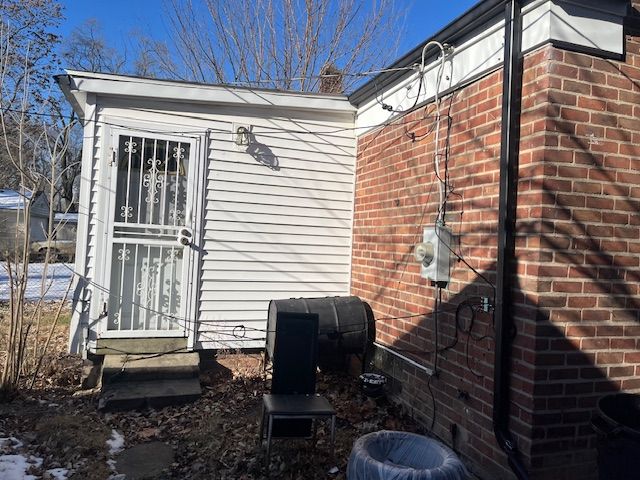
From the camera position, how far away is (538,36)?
2.93 m

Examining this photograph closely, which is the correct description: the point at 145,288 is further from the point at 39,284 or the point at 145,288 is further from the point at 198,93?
the point at 39,284

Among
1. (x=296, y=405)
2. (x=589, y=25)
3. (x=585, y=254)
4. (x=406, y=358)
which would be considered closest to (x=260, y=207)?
(x=406, y=358)

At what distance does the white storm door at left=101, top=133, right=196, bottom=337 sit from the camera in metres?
5.07

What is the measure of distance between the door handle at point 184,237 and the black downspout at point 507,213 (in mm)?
3371

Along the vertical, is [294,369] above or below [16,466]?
above

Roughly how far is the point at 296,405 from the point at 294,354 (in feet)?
1.48

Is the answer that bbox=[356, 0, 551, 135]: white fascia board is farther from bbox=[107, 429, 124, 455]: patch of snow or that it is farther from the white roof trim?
bbox=[107, 429, 124, 455]: patch of snow

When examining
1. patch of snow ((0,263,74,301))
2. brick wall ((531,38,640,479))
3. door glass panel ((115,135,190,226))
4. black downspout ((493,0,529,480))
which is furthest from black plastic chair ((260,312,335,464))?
patch of snow ((0,263,74,301))

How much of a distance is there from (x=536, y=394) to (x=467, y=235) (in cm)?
121

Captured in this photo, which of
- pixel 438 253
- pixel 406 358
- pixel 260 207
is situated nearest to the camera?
pixel 438 253

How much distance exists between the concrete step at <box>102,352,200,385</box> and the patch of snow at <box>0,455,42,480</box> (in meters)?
1.23

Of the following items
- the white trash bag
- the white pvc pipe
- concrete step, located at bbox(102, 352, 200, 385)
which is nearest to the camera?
the white trash bag

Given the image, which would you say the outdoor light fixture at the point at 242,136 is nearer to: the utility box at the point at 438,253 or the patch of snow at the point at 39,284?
the utility box at the point at 438,253

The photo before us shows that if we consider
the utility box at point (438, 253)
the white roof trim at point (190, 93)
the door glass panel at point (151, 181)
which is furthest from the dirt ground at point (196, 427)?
the white roof trim at point (190, 93)
